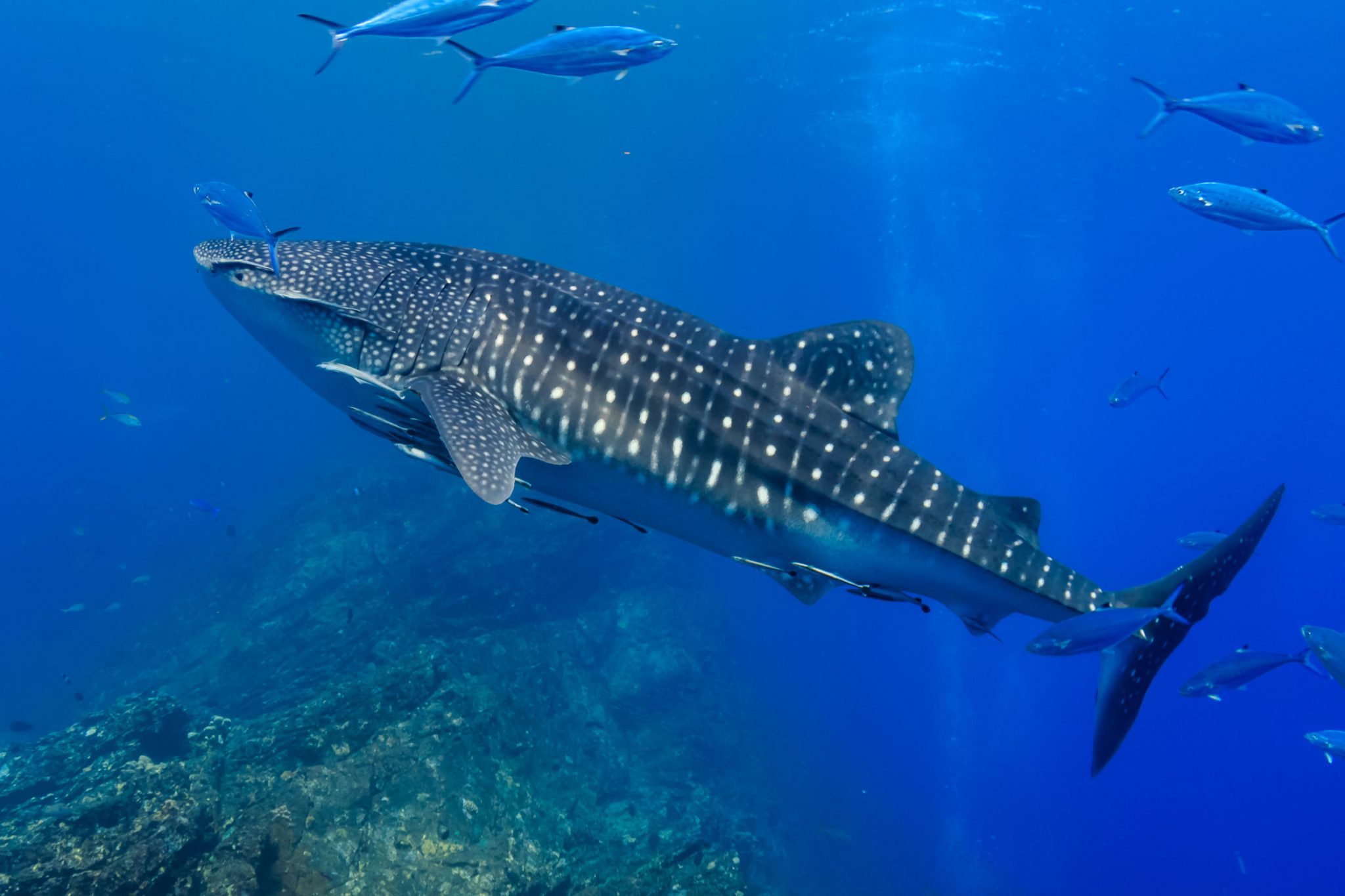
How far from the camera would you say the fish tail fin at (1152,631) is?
14.5 ft

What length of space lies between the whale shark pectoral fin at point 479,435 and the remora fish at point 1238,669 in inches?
288

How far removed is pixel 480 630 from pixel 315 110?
102 m

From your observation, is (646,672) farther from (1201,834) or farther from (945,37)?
(1201,834)

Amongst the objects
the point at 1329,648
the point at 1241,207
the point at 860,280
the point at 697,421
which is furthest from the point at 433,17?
the point at 860,280

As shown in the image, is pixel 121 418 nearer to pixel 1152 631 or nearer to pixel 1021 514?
pixel 1021 514

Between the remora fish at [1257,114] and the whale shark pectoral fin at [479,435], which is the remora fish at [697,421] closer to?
the whale shark pectoral fin at [479,435]

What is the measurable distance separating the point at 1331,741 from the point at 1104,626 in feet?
20.2

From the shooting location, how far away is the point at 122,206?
340 ft

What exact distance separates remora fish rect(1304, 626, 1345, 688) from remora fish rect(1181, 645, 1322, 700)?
14 centimetres

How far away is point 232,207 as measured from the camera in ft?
21.4

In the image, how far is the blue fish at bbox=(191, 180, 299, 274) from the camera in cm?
634

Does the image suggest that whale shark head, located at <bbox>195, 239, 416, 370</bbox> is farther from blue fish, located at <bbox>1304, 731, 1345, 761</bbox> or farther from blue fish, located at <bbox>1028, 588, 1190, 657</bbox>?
blue fish, located at <bbox>1304, 731, 1345, 761</bbox>

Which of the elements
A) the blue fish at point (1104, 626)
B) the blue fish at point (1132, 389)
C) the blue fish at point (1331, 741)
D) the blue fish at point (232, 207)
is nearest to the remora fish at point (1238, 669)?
the blue fish at point (1331, 741)

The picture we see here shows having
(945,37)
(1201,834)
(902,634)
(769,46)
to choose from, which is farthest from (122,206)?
(1201,834)
